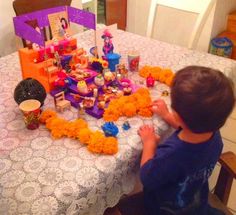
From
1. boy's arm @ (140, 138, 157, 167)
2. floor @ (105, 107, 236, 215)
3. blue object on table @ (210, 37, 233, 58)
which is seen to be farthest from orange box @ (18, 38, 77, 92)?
blue object on table @ (210, 37, 233, 58)

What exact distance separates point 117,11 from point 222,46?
126 centimetres

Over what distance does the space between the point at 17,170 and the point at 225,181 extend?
2.28 feet

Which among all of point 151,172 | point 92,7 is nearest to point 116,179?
point 151,172

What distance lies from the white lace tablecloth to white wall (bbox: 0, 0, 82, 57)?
1237 millimetres

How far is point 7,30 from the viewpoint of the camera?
2225 millimetres

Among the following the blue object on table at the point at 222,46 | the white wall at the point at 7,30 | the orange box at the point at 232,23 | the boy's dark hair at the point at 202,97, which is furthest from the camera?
the orange box at the point at 232,23

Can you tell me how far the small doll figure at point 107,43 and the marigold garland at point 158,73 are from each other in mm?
169

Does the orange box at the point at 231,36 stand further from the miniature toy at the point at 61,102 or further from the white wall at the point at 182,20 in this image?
the miniature toy at the point at 61,102

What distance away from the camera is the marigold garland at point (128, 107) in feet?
3.40

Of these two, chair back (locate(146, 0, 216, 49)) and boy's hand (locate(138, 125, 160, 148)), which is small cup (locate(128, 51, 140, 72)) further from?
chair back (locate(146, 0, 216, 49))

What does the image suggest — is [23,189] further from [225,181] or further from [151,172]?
[225,181]

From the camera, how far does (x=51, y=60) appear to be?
1202 mm

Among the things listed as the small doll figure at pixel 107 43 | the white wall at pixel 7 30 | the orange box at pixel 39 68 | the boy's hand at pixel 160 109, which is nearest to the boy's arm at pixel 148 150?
the boy's hand at pixel 160 109

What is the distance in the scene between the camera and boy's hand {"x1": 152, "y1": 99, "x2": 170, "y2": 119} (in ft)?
3.43
